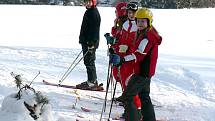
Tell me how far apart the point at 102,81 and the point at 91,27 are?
1613 mm

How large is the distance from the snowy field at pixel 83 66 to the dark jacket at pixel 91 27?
99 cm

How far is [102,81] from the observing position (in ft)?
32.8

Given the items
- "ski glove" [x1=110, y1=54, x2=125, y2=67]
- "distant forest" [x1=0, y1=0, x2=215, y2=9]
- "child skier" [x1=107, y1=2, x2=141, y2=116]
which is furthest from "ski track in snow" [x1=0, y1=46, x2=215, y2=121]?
"distant forest" [x1=0, y1=0, x2=215, y2=9]

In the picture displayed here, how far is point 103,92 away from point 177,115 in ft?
5.87

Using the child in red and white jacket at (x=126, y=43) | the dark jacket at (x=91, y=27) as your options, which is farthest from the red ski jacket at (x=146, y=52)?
the dark jacket at (x=91, y=27)

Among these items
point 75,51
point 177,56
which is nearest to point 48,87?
point 75,51

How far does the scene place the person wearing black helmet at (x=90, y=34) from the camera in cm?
876

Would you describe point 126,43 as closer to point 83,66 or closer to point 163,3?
point 83,66

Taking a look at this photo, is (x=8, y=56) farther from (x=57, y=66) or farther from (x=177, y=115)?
(x=177, y=115)

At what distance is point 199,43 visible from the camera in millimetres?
18766

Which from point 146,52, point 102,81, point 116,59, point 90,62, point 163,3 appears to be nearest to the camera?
point 146,52

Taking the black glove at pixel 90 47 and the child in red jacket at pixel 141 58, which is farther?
the black glove at pixel 90 47

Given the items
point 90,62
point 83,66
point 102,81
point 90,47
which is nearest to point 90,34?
point 90,47

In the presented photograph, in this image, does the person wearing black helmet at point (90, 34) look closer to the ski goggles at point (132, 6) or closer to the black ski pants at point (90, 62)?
the black ski pants at point (90, 62)
